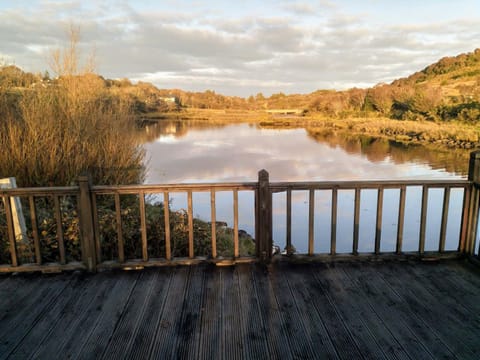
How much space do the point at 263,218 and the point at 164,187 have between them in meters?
0.92

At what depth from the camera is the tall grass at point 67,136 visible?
15.7 feet

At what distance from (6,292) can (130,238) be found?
1.89 m

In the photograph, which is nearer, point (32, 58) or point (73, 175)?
point (73, 175)

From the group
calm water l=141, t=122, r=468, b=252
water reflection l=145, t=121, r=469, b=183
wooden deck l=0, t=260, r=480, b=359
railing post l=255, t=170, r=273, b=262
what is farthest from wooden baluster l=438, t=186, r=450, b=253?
water reflection l=145, t=121, r=469, b=183

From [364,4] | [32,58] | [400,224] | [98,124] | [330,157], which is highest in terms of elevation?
[364,4]

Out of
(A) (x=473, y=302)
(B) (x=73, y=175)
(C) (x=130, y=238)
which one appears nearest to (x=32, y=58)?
(B) (x=73, y=175)

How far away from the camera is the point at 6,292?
251 cm

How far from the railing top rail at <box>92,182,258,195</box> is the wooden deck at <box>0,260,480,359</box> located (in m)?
0.71

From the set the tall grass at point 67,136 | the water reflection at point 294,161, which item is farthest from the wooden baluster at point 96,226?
the water reflection at point 294,161

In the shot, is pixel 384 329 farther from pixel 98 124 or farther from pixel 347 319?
pixel 98 124

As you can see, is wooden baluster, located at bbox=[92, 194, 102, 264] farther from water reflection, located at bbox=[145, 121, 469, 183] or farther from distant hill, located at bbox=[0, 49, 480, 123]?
water reflection, located at bbox=[145, 121, 469, 183]

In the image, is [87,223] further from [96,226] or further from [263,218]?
[263,218]

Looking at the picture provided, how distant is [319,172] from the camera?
13.2 metres

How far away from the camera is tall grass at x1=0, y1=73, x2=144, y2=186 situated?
4.80m
